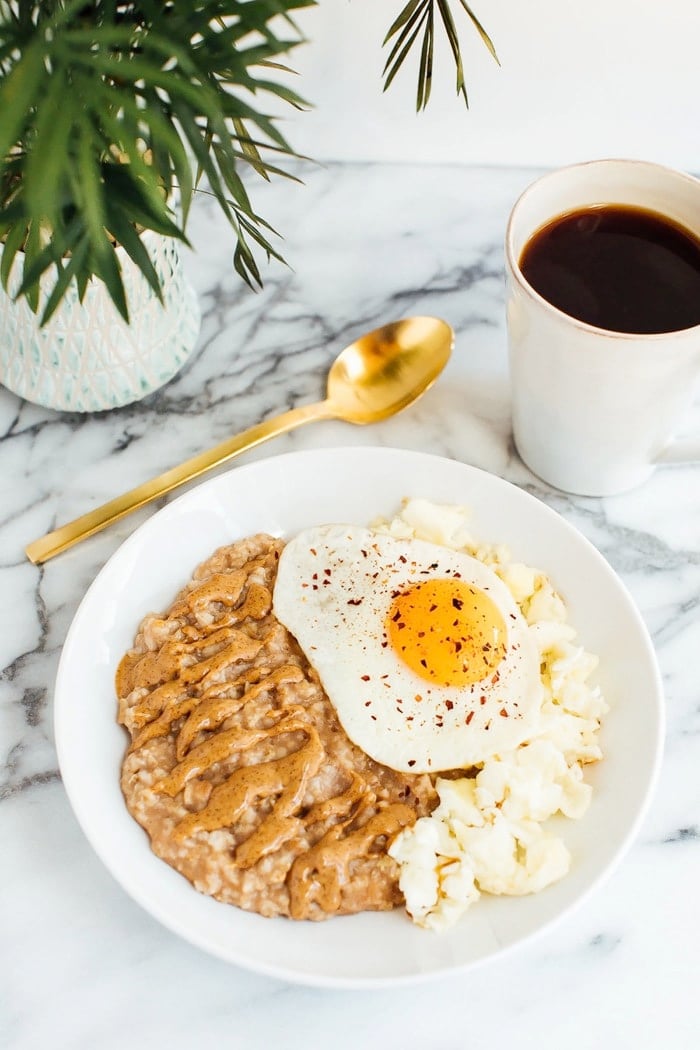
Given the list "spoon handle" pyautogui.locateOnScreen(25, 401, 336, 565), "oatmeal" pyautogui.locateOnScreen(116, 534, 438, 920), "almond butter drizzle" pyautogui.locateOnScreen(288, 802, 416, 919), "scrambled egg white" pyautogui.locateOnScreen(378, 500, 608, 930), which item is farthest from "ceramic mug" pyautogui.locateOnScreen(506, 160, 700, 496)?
"almond butter drizzle" pyautogui.locateOnScreen(288, 802, 416, 919)

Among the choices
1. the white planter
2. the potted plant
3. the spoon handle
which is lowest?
the spoon handle

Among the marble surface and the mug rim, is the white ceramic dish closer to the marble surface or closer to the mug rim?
the marble surface

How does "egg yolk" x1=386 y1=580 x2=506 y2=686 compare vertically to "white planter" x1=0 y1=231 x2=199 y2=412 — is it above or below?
below

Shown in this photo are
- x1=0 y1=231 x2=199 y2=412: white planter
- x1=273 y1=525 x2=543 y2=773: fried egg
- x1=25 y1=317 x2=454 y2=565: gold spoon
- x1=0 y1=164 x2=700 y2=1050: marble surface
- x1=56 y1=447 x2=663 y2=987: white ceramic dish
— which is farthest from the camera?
x1=25 y1=317 x2=454 y2=565: gold spoon

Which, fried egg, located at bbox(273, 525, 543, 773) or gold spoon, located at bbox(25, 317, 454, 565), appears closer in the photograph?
fried egg, located at bbox(273, 525, 543, 773)

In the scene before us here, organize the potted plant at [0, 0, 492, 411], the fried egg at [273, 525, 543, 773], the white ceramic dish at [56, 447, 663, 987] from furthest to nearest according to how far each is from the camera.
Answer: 1. the fried egg at [273, 525, 543, 773]
2. the white ceramic dish at [56, 447, 663, 987]
3. the potted plant at [0, 0, 492, 411]

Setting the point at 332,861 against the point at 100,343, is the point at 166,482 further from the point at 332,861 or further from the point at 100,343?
the point at 332,861

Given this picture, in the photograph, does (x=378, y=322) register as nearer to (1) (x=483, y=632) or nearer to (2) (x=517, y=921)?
(1) (x=483, y=632)

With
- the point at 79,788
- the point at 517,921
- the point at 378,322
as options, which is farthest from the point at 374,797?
the point at 378,322
